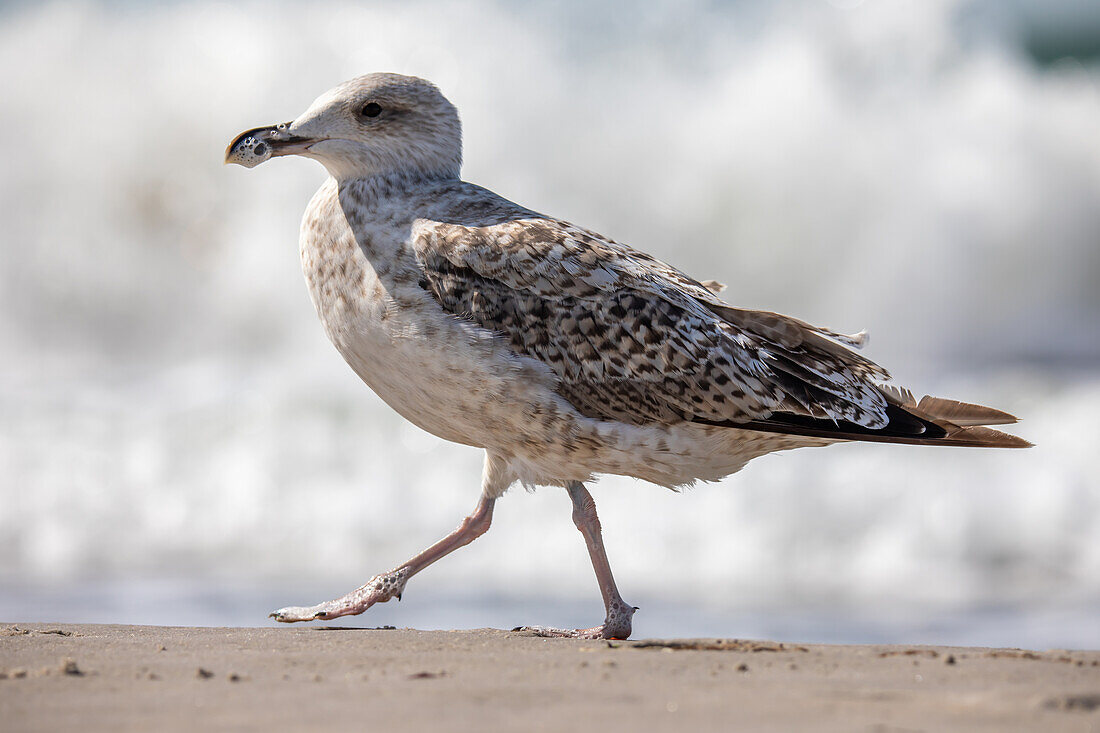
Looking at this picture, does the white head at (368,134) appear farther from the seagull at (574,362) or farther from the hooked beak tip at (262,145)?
the seagull at (574,362)

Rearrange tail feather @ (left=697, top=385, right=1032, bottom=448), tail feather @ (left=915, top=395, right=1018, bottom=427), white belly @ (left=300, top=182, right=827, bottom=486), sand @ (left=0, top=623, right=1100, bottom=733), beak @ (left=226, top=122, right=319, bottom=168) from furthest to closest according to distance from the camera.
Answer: beak @ (left=226, top=122, right=319, bottom=168) < tail feather @ (left=915, top=395, right=1018, bottom=427) < tail feather @ (left=697, top=385, right=1032, bottom=448) < white belly @ (left=300, top=182, right=827, bottom=486) < sand @ (left=0, top=623, right=1100, bottom=733)

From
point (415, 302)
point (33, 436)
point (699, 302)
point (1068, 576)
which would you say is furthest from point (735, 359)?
point (33, 436)

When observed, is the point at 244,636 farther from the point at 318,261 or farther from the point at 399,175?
the point at 399,175

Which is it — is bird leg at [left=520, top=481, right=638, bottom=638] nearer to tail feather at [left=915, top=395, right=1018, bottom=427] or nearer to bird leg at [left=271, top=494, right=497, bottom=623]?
bird leg at [left=271, top=494, right=497, bottom=623]

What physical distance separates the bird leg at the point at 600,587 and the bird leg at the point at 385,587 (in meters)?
0.50

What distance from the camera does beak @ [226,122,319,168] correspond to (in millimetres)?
5793

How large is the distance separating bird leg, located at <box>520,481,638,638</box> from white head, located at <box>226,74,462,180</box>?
180 cm

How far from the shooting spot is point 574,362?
Answer: 17.4ft

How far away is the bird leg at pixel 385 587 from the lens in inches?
223

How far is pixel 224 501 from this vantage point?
12172 millimetres

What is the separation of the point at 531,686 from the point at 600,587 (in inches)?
78.6

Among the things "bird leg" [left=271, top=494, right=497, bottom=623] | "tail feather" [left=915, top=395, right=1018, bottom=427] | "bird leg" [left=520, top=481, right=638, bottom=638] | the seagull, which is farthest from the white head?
"tail feather" [left=915, top=395, right=1018, bottom=427]

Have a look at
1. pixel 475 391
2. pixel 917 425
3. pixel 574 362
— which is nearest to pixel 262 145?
pixel 475 391

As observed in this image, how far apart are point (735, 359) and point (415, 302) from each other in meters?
1.40
